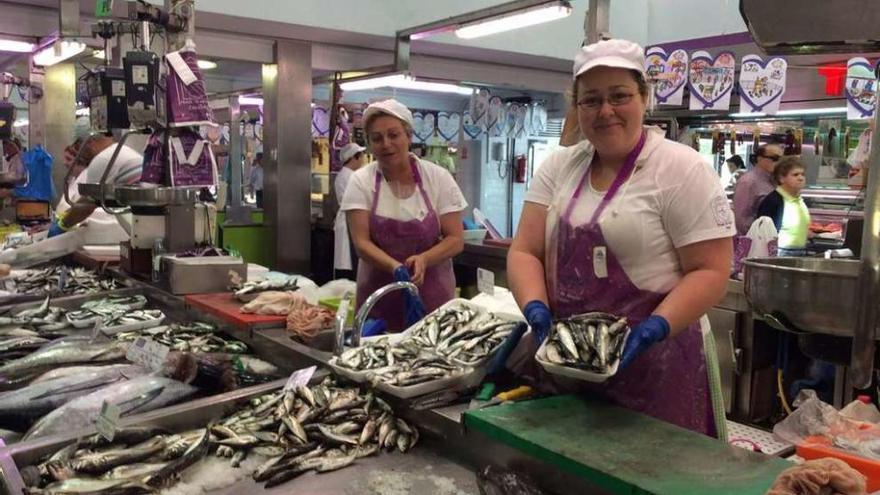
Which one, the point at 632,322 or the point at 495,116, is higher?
the point at 495,116

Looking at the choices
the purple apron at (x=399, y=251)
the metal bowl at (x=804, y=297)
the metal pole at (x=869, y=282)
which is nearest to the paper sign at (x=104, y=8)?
the purple apron at (x=399, y=251)

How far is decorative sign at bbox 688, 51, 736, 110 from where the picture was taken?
771cm

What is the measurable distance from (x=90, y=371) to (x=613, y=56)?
83.0 inches

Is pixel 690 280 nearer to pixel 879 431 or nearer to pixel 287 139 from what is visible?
pixel 879 431

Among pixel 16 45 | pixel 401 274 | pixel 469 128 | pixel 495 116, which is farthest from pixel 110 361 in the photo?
pixel 469 128

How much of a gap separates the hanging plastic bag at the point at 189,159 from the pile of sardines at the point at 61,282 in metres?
0.80

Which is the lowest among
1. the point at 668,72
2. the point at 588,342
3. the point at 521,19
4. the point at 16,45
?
the point at 588,342

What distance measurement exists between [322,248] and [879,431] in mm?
6892

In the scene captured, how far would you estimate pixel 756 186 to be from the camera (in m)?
7.80

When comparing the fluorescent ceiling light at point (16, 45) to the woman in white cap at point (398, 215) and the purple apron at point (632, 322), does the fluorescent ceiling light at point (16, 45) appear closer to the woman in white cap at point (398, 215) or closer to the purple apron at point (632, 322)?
the woman in white cap at point (398, 215)

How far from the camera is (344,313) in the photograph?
2725mm

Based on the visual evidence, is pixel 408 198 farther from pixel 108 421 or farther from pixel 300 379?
pixel 108 421

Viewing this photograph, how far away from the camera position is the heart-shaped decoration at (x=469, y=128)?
48.4ft

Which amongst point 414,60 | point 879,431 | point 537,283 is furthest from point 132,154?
point 414,60
